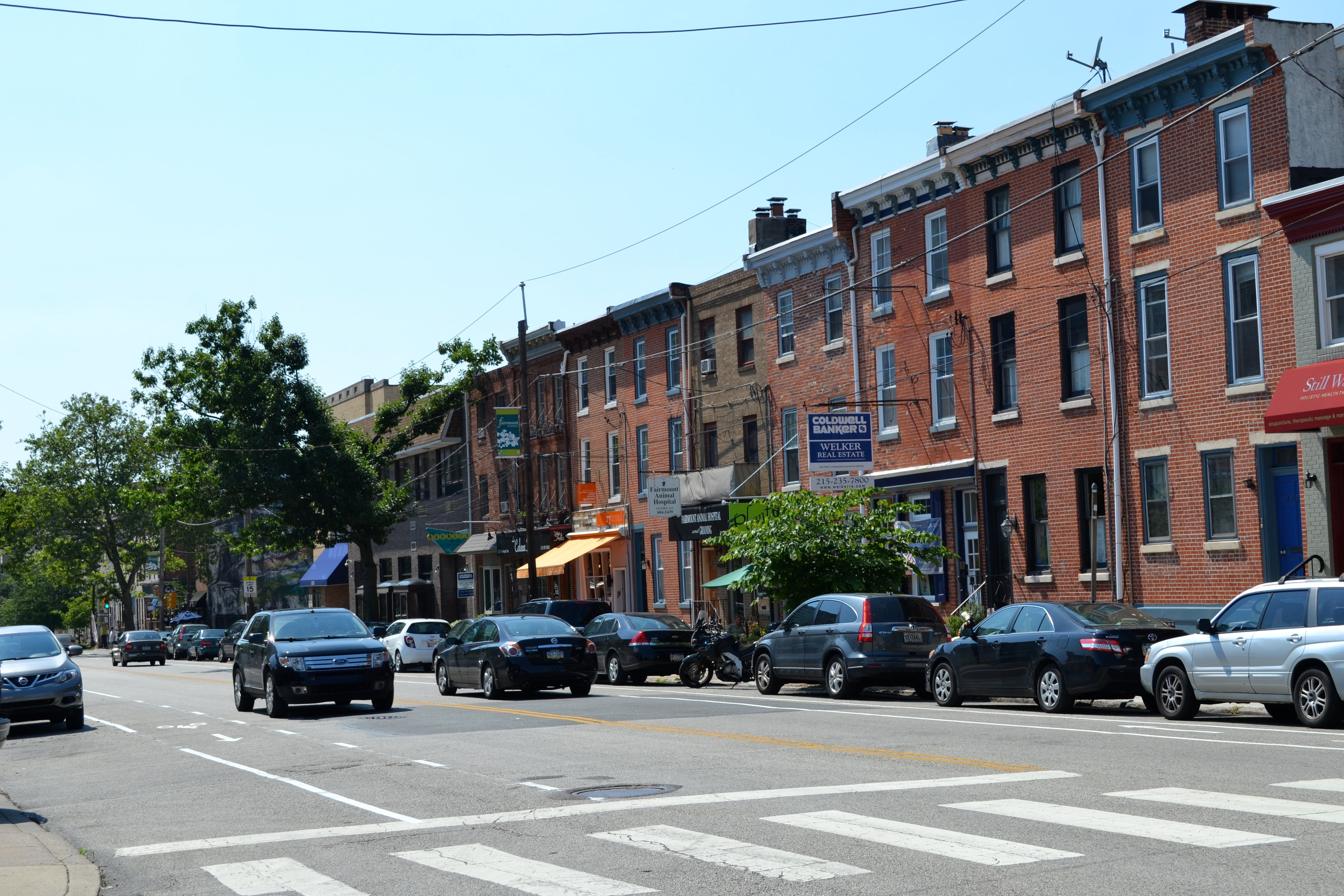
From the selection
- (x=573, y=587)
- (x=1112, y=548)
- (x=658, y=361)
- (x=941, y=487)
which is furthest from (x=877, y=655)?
(x=573, y=587)

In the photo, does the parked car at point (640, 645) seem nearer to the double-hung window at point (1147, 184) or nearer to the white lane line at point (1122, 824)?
the double-hung window at point (1147, 184)

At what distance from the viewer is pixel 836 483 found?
96.8 feet

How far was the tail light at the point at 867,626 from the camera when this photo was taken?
898 inches

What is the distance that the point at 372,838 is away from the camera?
996cm

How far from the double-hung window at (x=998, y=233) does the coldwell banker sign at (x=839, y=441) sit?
4285mm

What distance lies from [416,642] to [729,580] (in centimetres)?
1182

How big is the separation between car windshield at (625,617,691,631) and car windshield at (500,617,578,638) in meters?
4.26

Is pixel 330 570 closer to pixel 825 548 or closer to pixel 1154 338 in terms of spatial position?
pixel 825 548

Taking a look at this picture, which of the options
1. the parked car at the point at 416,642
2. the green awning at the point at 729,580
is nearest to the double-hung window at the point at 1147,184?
the green awning at the point at 729,580

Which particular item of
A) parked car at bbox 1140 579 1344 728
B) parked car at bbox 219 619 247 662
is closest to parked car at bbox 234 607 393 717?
parked car at bbox 1140 579 1344 728

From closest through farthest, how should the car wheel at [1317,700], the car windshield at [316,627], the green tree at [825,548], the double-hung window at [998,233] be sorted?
the car wheel at [1317,700] < the car windshield at [316,627] < the green tree at [825,548] < the double-hung window at [998,233]

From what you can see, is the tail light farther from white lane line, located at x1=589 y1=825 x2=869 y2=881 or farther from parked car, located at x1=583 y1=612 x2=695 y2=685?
white lane line, located at x1=589 y1=825 x2=869 y2=881

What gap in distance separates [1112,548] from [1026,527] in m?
2.78

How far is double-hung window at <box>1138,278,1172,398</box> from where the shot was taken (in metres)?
26.9
